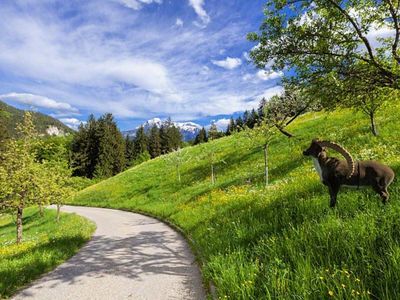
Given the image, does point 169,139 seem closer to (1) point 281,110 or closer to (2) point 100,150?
(2) point 100,150

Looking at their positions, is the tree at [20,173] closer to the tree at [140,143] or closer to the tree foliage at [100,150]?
the tree foliage at [100,150]

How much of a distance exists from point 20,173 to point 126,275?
12649 millimetres

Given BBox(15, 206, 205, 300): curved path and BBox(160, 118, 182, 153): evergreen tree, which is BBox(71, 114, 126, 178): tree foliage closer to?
BBox(160, 118, 182, 153): evergreen tree

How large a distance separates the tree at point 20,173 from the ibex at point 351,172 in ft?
56.2

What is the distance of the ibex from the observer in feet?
22.5

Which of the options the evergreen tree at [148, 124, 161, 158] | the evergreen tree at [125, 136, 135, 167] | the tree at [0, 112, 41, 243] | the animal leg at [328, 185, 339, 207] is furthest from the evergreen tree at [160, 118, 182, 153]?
the animal leg at [328, 185, 339, 207]

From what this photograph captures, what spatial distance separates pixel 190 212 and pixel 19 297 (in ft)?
36.1

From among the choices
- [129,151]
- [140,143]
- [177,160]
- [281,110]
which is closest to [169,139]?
[140,143]

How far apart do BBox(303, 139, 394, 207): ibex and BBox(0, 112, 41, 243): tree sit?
674 inches

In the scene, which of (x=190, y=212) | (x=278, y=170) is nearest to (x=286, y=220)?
(x=190, y=212)

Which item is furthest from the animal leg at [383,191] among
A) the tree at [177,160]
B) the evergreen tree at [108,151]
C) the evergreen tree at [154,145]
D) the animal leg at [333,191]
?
the evergreen tree at [154,145]

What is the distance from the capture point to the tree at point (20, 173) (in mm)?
18328

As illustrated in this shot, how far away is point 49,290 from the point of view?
8.30 m

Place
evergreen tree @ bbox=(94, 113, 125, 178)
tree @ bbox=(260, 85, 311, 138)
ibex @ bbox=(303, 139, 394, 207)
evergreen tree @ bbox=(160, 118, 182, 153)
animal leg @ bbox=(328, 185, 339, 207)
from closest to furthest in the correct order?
ibex @ bbox=(303, 139, 394, 207) < animal leg @ bbox=(328, 185, 339, 207) < tree @ bbox=(260, 85, 311, 138) < evergreen tree @ bbox=(94, 113, 125, 178) < evergreen tree @ bbox=(160, 118, 182, 153)
